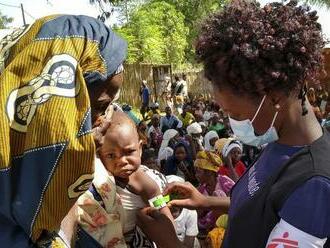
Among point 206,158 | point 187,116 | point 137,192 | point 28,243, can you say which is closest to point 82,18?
point 28,243

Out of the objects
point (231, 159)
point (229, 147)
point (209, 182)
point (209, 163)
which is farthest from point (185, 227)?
point (229, 147)

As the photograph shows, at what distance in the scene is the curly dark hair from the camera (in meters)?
1.52

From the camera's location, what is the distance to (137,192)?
6.56ft

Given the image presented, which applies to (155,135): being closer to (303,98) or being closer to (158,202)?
(158,202)

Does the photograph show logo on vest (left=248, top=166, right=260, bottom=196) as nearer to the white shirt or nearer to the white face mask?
the white face mask

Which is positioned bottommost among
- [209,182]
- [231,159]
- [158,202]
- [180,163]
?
[180,163]

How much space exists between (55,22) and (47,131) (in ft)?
0.84

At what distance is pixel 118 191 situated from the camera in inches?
77.7

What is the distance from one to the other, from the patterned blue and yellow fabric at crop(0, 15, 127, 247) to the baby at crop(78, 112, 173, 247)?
0.52 m

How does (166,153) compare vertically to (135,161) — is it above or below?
below

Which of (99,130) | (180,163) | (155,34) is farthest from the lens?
(155,34)

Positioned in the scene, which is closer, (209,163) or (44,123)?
(44,123)

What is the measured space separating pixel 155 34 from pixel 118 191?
Result: 19.4 meters

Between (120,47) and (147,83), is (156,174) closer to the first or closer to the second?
(120,47)
